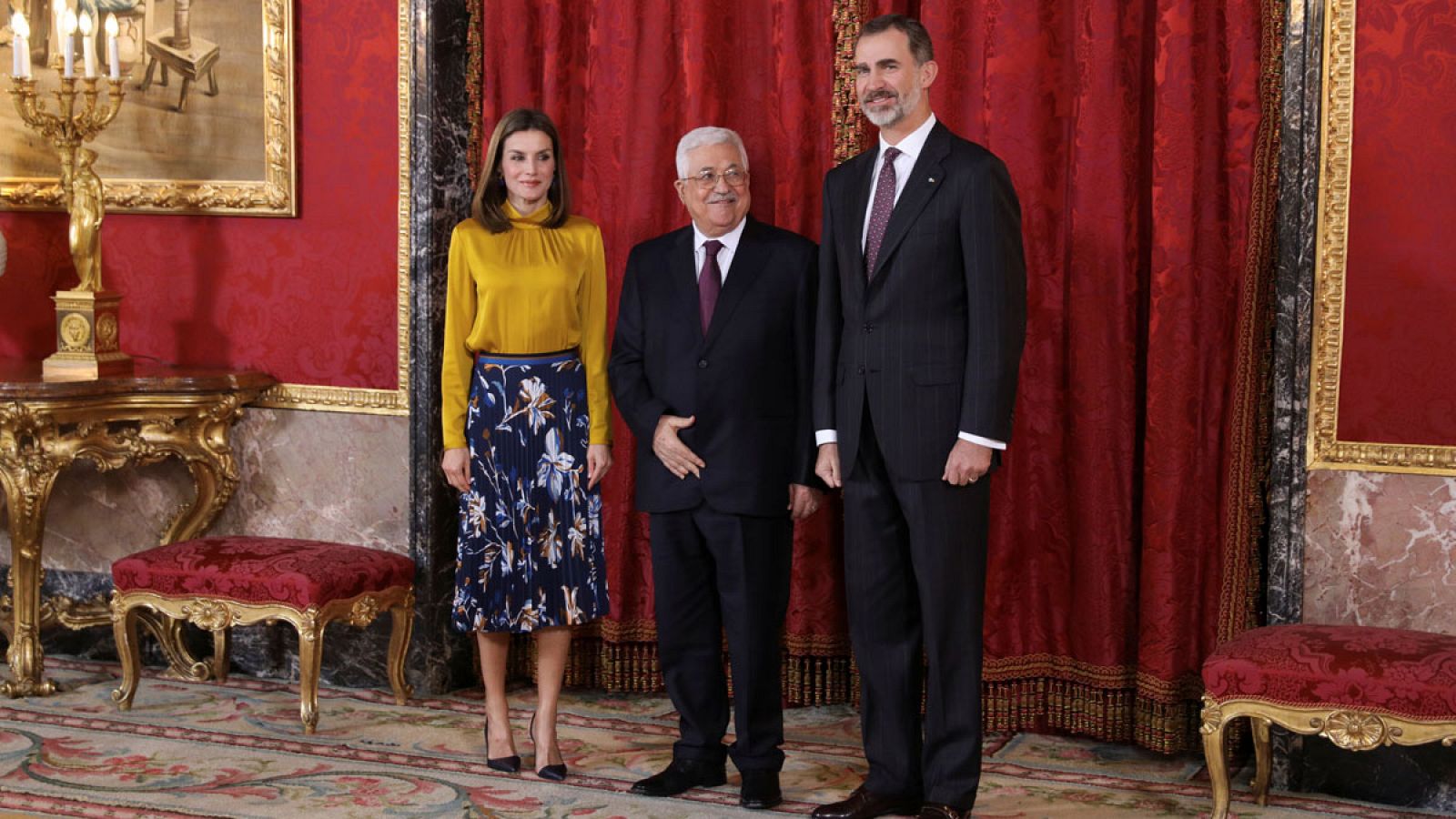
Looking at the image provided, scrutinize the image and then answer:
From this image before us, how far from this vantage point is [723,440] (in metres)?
3.65

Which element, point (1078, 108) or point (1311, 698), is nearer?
point (1311, 698)

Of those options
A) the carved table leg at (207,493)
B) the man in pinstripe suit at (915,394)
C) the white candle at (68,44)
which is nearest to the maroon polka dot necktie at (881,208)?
the man in pinstripe suit at (915,394)

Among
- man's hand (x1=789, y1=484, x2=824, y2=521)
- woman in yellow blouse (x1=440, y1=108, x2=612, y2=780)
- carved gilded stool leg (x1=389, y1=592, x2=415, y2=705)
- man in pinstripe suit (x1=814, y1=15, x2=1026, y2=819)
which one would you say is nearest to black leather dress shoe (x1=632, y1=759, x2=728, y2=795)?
woman in yellow blouse (x1=440, y1=108, x2=612, y2=780)

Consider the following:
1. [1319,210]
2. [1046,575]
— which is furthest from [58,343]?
[1319,210]

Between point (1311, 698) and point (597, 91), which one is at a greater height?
point (597, 91)

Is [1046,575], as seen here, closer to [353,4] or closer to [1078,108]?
[1078,108]

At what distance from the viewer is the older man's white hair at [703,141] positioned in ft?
12.0

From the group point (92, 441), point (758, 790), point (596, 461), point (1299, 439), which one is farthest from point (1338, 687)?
point (92, 441)

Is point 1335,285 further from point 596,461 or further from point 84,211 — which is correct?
point 84,211

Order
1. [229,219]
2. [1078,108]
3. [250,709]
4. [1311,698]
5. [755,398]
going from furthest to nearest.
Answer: [229,219] < [250,709] < [1078,108] < [755,398] < [1311,698]

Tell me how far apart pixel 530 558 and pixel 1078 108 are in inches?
69.4

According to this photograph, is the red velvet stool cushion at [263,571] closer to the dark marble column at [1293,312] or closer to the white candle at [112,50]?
the white candle at [112,50]

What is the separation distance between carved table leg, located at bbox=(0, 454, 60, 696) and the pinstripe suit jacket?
239 cm

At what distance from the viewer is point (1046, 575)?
426cm
